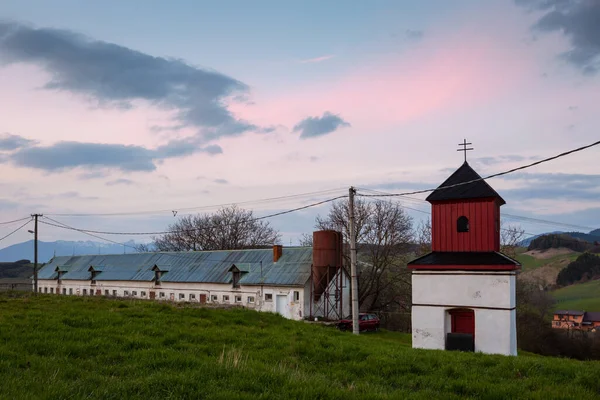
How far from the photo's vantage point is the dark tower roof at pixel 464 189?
21.6 meters

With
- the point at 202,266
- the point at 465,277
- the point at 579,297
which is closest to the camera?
the point at 465,277

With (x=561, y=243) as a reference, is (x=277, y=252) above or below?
above

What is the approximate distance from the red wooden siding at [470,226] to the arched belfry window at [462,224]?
13 centimetres

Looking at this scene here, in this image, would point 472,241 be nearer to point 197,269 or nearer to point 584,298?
point 197,269

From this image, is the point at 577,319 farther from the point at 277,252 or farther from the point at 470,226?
the point at 470,226

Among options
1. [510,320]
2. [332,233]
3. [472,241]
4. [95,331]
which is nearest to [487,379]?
[95,331]

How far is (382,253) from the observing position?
45.9 meters

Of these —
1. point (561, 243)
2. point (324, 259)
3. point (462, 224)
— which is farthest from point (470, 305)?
point (561, 243)

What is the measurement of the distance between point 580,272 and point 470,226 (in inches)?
3668

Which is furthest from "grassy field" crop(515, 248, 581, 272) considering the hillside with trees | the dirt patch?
the hillside with trees

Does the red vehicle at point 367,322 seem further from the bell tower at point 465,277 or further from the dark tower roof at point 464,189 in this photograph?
the dark tower roof at point 464,189

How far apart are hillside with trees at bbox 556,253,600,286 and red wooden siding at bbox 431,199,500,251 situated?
8934 cm

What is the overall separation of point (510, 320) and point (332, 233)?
771 inches

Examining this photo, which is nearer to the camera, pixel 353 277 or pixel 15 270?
pixel 353 277
